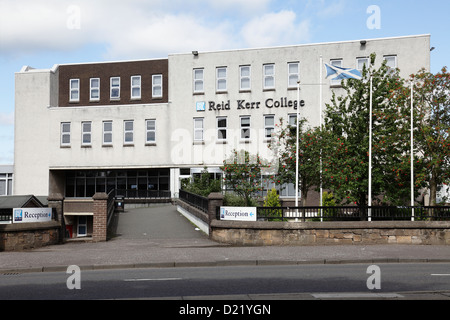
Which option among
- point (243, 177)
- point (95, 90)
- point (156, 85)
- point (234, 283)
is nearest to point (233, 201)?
point (243, 177)

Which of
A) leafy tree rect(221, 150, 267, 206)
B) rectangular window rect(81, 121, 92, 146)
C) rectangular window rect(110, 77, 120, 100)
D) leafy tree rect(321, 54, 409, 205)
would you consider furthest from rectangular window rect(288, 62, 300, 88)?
rectangular window rect(81, 121, 92, 146)

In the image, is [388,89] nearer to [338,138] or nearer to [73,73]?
[338,138]

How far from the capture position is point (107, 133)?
42.1 m

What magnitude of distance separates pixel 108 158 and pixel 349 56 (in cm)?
2160

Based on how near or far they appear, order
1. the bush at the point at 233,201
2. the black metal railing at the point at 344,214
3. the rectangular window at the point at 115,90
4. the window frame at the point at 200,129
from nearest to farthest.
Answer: the black metal railing at the point at 344,214 → the bush at the point at 233,201 → the window frame at the point at 200,129 → the rectangular window at the point at 115,90

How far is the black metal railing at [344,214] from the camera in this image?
1845cm

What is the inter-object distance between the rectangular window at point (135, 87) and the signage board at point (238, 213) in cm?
2619

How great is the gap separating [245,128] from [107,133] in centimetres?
1220

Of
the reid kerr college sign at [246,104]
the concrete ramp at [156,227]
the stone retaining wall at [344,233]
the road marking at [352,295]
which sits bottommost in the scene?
the concrete ramp at [156,227]

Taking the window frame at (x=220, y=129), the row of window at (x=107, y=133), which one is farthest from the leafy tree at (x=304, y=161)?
the row of window at (x=107, y=133)

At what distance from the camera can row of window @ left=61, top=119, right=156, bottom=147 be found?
4144 centimetres

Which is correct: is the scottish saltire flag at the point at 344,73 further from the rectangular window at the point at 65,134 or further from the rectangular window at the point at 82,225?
the rectangular window at the point at 65,134

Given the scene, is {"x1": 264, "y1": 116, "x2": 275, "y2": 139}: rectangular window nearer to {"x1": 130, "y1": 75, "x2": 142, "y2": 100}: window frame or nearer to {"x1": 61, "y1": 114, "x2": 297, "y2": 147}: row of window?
{"x1": 61, "y1": 114, "x2": 297, "y2": 147}: row of window

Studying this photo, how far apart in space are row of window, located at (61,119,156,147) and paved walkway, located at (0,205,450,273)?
21463 millimetres
